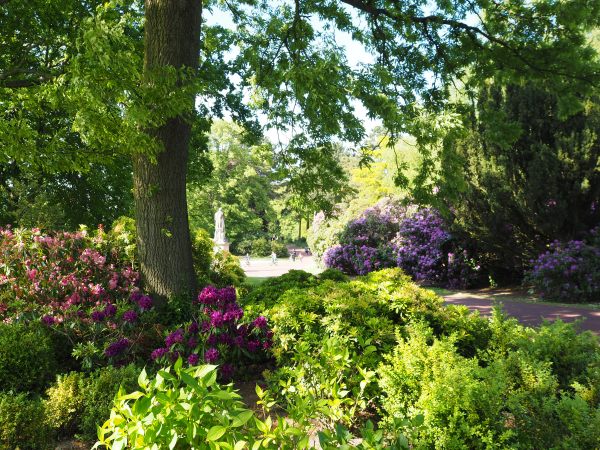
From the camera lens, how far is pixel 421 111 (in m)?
5.78

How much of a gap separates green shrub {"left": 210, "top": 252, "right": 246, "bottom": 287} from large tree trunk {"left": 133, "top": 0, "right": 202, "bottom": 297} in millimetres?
1892

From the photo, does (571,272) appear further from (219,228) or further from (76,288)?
(219,228)

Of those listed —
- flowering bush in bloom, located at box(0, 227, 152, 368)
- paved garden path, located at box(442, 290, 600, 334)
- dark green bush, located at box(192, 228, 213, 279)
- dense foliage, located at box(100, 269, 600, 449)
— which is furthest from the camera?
dark green bush, located at box(192, 228, 213, 279)

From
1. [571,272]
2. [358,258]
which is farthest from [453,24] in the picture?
[358,258]

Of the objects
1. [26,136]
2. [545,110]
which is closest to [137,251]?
[26,136]

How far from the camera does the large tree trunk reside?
18.2ft

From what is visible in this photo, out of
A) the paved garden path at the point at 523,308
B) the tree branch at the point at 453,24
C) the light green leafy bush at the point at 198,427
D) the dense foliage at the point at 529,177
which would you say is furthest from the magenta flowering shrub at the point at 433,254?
the light green leafy bush at the point at 198,427

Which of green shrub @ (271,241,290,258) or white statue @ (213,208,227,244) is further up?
white statue @ (213,208,227,244)

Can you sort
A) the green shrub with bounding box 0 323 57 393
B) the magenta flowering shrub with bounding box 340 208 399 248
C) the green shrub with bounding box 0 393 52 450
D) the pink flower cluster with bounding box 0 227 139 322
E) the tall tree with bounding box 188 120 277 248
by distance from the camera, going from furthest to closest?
the tall tree with bounding box 188 120 277 248, the magenta flowering shrub with bounding box 340 208 399 248, the pink flower cluster with bounding box 0 227 139 322, the green shrub with bounding box 0 323 57 393, the green shrub with bounding box 0 393 52 450

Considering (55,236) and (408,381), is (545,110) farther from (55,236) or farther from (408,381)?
(55,236)

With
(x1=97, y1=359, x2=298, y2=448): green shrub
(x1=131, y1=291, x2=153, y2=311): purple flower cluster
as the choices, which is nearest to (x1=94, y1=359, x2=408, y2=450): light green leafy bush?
(x1=97, y1=359, x2=298, y2=448): green shrub

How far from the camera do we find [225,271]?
26.3 ft

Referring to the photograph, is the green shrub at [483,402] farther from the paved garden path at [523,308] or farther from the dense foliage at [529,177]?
the dense foliage at [529,177]

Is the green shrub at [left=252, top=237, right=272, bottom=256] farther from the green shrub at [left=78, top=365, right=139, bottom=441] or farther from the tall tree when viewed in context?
the green shrub at [left=78, top=365, right=139, bottom=441]
